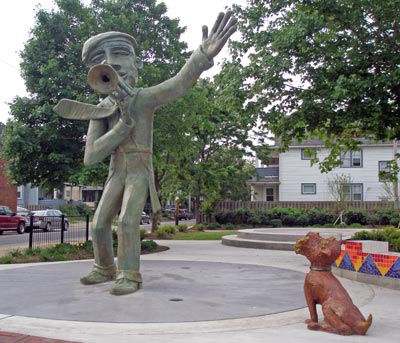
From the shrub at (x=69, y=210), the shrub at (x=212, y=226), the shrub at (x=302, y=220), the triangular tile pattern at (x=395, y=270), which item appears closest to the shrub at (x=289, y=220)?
the shrub at (x=302, y=220)

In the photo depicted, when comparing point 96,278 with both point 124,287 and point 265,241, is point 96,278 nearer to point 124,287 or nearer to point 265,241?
point 124,287

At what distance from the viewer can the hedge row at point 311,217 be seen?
1134 inches

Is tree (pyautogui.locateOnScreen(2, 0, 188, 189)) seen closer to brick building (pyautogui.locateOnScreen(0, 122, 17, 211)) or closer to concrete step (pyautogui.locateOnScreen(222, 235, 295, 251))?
concrete step (pyautogui.locateOnScreen(222, 235, 295, 251))

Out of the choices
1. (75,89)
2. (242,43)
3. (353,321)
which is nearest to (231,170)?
(75,89)

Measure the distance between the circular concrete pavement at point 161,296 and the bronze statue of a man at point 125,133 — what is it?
48 cm

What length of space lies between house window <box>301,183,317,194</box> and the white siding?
23 cm

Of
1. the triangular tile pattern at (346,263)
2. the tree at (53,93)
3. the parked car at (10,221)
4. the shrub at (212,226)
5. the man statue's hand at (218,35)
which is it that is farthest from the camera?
the shrub at (212,226)

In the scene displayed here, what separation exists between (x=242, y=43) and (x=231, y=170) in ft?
53.5

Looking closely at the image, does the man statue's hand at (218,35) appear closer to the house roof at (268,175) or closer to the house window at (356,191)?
the house window at (356,191)

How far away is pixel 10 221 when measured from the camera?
92.2 feet

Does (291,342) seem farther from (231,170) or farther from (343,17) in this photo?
(231,170)

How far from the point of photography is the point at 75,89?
49.8 feet

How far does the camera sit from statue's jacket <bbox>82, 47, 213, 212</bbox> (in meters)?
6.92

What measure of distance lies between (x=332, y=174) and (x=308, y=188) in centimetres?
224
